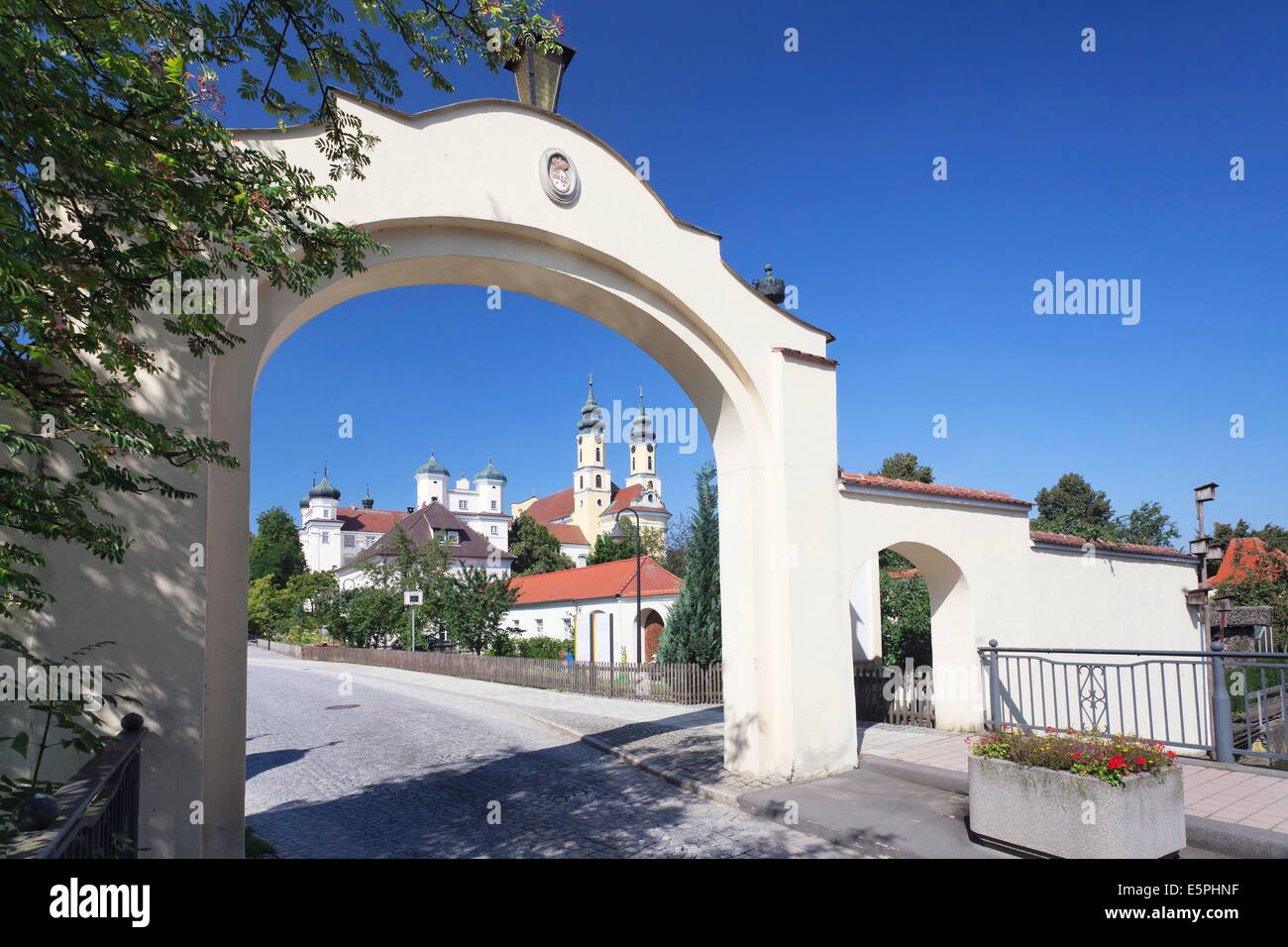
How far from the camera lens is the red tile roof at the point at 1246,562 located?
20.6m

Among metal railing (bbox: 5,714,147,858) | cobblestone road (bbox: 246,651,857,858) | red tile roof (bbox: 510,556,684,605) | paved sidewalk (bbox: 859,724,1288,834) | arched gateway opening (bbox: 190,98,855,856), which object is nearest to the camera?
metal railing (bbox: 5,714,147,858)

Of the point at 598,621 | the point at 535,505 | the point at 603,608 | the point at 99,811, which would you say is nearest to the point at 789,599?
the point at 99,811

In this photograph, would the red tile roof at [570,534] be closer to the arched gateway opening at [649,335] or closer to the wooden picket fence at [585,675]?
the wooden picket fence at [585,675]

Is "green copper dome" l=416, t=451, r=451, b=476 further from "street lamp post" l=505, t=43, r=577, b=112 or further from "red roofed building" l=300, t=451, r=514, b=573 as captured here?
"street lamp post" l=505, t=43, r=577, b=112

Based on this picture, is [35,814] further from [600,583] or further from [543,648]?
[600,583]

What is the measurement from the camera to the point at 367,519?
310 ft

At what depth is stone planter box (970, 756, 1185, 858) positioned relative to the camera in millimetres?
5164

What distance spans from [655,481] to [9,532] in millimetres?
93289

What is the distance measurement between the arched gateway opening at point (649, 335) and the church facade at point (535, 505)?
70025 millimetres

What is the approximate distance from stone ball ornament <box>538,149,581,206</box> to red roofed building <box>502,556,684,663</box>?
73.3 ft

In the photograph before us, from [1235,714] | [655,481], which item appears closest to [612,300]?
[1235,714]

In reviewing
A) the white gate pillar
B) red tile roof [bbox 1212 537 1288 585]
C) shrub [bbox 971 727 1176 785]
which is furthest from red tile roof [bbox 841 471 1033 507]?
red tile roof [bbox 1212 537 1288 585]
